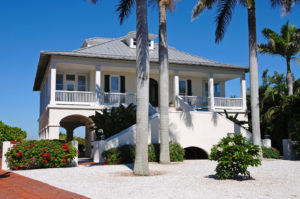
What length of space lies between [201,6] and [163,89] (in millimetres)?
6590

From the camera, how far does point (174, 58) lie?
82.1 feet

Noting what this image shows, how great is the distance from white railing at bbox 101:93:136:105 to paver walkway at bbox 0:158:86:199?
1262 centimetres

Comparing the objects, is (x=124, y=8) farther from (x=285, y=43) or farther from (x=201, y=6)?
(x=285, y=43)

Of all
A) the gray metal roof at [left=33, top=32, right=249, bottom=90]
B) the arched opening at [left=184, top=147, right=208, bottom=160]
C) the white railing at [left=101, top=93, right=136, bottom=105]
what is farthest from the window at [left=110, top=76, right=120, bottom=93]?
Result: the arched opening at [left=184, top=147, right=208, bottom=160]

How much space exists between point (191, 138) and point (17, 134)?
576 inches

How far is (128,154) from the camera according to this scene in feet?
50.2

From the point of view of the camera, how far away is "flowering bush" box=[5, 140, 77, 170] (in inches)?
524

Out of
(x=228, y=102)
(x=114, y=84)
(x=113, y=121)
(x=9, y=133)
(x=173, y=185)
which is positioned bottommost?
(x=173, y=185)

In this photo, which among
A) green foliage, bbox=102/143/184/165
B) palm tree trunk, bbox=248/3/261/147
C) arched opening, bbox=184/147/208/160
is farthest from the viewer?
arched opening, bbox=184/147/208/160

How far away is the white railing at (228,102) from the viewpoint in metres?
24.5

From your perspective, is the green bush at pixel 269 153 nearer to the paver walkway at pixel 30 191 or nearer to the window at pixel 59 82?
the paver walkway at pixel 30 191

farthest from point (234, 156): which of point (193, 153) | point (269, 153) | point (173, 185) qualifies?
point (193, 153)

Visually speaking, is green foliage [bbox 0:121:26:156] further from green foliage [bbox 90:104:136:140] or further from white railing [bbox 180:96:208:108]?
white railing [bbox 180:96:208:108]

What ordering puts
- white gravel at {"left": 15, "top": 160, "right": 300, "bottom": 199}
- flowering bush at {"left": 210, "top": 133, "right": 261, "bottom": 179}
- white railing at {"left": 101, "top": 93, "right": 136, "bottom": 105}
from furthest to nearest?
white railing at {"left": 101, "top": 93, "right": 136, "bottom": 105} → flowering bush at {"left": 210, "top": 133, "right": 261, "bottom": 179} → white gravel at {"left": 15, "top": 160, "right": 300, "bottom": 199}
